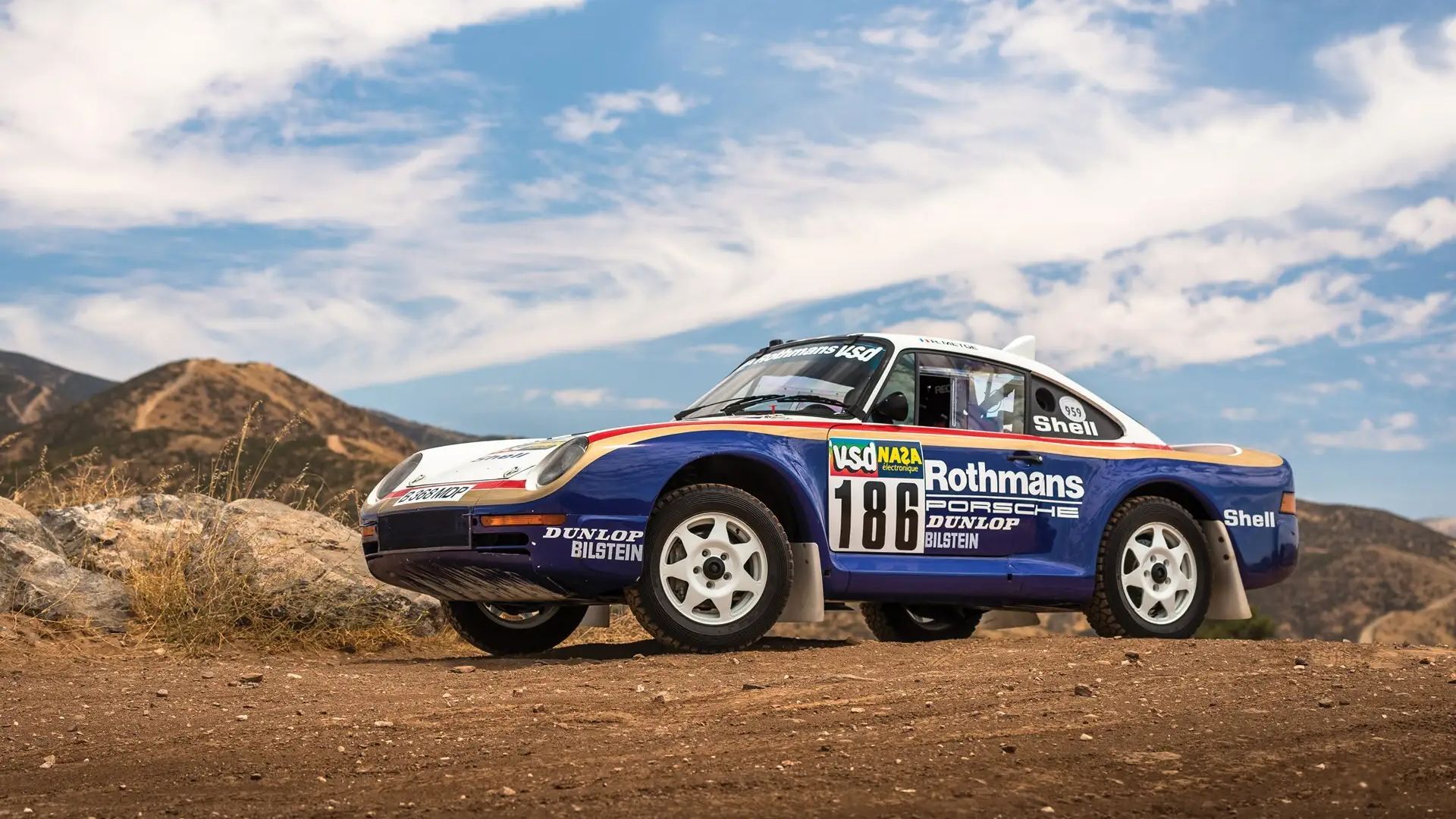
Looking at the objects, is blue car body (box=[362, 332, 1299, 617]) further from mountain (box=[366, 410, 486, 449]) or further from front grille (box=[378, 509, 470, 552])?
mountain (box=[366, 410, 486, 449])

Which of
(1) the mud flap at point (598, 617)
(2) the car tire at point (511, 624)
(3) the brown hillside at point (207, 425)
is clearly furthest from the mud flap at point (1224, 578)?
(3) the brown hillside at point (207, 425)

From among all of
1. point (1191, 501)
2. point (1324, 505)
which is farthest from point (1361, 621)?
point (1191, 501)

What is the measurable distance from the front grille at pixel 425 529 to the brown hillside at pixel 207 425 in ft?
92.3

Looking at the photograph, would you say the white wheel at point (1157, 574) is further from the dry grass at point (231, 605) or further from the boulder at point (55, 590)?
the boulder at point (55, 590)

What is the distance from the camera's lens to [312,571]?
10.9 m

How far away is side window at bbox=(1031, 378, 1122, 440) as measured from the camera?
31.0 feet

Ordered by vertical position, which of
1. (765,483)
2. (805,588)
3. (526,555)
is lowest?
(805,588)

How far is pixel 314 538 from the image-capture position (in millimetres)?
11523

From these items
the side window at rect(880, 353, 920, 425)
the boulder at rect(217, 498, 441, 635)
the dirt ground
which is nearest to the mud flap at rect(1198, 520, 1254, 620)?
the dirt ground

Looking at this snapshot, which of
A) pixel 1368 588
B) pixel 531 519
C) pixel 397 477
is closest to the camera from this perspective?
pixel 531 519

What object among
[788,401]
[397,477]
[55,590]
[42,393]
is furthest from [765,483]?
[42,393]

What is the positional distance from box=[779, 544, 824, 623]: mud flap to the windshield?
83 centimetres

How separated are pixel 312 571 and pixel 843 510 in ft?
14.3

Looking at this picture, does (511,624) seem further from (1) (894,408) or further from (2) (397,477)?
(1) (894,408)
